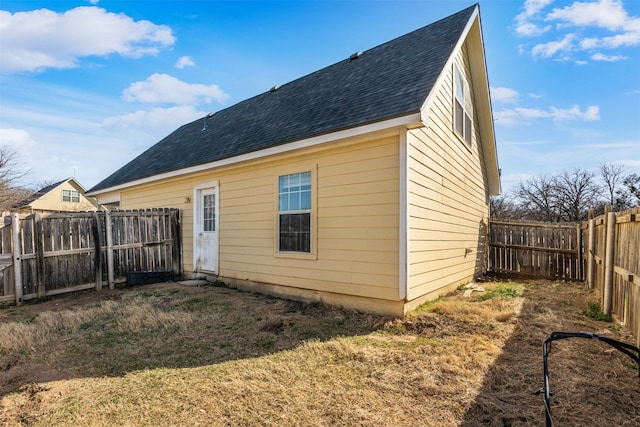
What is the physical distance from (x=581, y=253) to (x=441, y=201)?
5.56 m

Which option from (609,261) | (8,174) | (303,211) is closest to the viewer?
(609,261)

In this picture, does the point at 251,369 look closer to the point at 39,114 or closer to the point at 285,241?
the point at 285,241

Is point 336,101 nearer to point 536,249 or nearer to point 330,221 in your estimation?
point 330,221

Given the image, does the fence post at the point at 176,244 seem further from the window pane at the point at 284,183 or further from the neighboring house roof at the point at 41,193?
the neighboring house roof at the point at 41,193

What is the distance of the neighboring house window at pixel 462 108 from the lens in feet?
23.8

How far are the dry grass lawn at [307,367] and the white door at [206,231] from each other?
267 centimetres

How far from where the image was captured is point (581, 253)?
909 centimetres

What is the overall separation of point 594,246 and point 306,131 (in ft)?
21.0

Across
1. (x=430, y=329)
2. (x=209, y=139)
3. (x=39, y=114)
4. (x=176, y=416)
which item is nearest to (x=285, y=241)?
(x=430, y=329)

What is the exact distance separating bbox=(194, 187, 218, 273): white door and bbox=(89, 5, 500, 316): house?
4cm

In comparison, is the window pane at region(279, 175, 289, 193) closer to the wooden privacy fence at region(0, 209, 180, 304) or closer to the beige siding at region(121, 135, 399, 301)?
the beige siding at region(121, 135, 399, 301)

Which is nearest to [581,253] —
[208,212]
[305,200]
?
[305,200]

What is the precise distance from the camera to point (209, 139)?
33.1 ft

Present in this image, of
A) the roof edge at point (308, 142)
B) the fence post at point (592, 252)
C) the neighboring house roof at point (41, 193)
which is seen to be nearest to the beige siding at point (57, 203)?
the neighboring house roof at point (41, 193)
